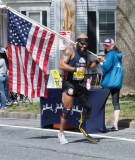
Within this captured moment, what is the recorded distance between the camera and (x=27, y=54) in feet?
44.8

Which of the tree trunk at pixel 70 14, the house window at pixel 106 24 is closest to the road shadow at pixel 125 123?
the tree trunk at pixel 70 14

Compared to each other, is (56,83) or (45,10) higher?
(45,10)

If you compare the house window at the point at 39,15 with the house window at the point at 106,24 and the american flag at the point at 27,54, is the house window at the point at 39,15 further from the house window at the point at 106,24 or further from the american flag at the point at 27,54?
the american flag at the point at 27,54

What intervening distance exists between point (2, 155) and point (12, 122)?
5792mm

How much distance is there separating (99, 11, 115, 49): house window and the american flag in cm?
1708

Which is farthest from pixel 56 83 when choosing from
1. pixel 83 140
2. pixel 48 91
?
pixel 83 140

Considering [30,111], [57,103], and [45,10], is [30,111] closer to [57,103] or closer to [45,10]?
[57,103]

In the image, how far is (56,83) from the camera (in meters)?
21.4

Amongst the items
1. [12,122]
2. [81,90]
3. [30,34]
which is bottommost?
[12,122]

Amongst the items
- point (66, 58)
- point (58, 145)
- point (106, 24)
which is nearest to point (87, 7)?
point (106, 24)

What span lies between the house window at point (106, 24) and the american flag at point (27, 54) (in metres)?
17.1

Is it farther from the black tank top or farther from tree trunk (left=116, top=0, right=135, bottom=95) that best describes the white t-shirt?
the black tank top

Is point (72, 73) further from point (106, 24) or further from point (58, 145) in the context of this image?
point (106, 24)

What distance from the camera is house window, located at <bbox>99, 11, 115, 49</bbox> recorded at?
3070 cm
